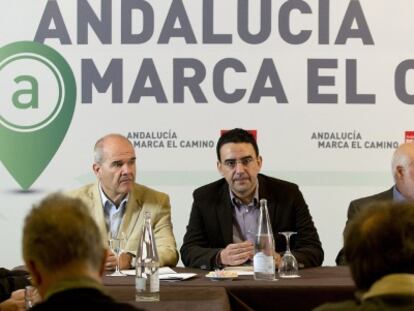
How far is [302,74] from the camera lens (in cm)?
559

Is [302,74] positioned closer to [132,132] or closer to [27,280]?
[132,132]

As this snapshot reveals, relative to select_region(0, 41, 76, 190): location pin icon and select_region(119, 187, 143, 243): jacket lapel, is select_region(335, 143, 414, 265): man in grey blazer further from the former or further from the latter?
select_region(0, 41, 76, 190): location pin icon

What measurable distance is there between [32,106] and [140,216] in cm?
166

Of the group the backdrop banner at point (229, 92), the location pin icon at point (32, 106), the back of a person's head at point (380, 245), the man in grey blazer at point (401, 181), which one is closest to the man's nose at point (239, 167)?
the man in grey blazer at point (401, 181)

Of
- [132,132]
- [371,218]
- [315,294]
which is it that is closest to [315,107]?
[132,132]

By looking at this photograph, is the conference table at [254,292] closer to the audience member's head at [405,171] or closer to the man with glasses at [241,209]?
the man with glasses at [241,209]

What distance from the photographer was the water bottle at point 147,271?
304 centimetres

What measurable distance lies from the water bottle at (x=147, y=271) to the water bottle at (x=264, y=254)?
0.49m

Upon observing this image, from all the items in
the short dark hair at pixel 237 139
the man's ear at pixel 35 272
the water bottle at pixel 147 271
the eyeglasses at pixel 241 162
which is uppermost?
the short dark hair at pixel 237 139

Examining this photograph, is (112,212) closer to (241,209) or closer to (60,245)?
(241,209)

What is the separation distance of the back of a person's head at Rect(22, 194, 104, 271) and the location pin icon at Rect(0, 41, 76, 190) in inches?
158

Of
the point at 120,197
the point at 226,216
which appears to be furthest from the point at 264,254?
the point at 120,197

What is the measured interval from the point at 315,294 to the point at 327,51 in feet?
8.93

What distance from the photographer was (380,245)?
1.71 m
